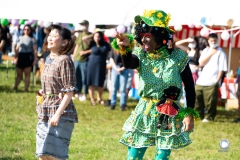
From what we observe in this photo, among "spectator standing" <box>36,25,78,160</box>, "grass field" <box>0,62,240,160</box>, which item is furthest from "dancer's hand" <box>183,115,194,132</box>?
"grass field" <box>0,62,240,160</box>

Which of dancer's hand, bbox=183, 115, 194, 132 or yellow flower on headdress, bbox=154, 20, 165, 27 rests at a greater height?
yellow flower on headdress, bbox=154, 20, 165, 27

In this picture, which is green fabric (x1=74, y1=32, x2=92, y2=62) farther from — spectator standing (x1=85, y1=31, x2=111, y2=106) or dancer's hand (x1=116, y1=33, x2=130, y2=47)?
dancer's hand (x1=116, y1=33, x2=130, y2=47)

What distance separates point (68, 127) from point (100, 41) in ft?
23.4

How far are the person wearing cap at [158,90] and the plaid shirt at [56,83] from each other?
19.4 inches

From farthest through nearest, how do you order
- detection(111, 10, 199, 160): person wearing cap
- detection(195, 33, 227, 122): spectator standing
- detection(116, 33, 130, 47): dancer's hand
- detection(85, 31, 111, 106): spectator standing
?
1. detection(85, 31, 111, 106): spectator standing
2. detection(195, 33, 227, 122): spectator standing
3. detection(111, 10, 199, 160): person wearing cap
4. detection(116, 33, 130, 47): dancer's hand

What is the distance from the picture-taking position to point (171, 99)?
15.6 ft

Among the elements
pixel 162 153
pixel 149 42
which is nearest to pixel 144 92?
pixel 149 42

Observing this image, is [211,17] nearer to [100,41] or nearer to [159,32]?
[100,41]

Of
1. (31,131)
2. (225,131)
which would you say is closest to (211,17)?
(225,131)

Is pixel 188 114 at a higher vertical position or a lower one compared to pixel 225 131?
higher

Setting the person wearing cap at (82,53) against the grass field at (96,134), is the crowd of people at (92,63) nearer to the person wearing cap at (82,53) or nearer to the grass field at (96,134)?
the person wearing cap at (82,53)

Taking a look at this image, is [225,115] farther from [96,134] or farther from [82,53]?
[96,134]

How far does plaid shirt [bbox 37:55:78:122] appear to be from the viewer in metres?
4.87

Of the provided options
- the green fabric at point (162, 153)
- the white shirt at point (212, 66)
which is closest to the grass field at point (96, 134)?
the white shirt at point (212, 66)
